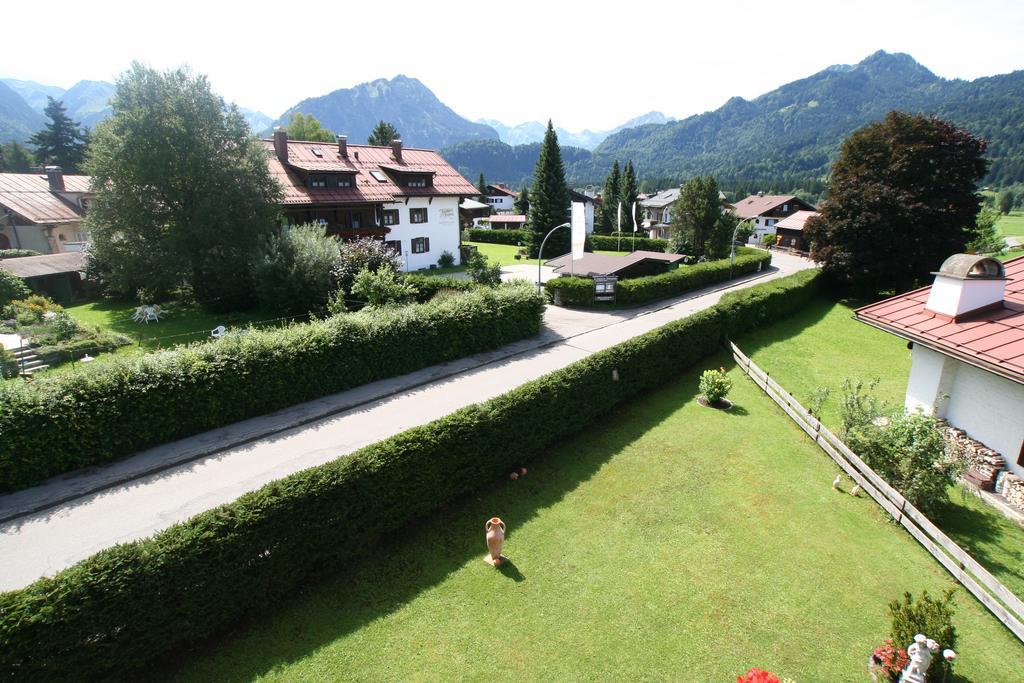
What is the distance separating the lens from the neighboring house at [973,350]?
1189cm

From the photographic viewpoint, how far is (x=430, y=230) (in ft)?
156

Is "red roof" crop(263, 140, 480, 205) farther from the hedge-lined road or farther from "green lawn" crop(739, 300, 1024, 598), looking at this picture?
"green lawn" crop(739, 300, 1024, 598)

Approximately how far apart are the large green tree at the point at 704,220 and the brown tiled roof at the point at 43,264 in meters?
52.2

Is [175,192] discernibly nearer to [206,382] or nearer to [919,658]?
[206,382]

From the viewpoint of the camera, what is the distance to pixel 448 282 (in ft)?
108

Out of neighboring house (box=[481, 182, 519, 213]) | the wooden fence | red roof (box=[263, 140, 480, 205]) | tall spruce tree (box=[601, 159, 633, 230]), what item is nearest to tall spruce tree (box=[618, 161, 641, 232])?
tall spruce tree (box=[601, 159, 633, 230])

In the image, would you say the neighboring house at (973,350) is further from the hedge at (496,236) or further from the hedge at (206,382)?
the hedge at (496,236)

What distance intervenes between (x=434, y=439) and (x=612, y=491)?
5.02 metres

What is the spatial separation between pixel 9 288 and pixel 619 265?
123 feet

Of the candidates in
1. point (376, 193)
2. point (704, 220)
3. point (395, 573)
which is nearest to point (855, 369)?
point (395, 573)

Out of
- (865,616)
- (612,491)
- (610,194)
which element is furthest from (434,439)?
(610,194)

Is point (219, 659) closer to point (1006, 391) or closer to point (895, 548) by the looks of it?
point (895, 548)

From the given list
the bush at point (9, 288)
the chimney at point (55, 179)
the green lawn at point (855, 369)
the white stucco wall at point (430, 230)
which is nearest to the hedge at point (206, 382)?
the green lawn at point (855, 369)

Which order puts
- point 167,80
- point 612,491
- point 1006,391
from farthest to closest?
point 167,80 < point 612,491 < point 1006,391
